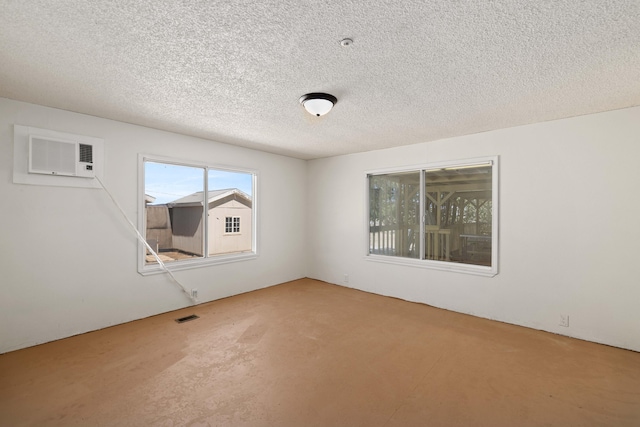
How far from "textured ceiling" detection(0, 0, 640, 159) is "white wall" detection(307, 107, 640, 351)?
350mm

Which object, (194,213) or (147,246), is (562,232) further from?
(147,246)

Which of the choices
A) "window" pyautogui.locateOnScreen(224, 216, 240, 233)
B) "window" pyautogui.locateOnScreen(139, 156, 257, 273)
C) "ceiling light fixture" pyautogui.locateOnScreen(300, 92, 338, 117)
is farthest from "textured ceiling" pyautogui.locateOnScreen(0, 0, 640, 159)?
"window" pyautogui.locateOnScreen(224, 216, 240, 233)

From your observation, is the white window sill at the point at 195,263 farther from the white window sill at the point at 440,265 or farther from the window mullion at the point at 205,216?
the white window sill at the point at 440,265

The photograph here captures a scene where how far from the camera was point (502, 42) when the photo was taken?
181 cm

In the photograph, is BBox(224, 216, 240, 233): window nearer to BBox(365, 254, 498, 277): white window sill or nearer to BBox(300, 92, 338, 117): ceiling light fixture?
BBox(365, 254, 498, 277): white window sill

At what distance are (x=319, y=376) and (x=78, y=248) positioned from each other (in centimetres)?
A: 295

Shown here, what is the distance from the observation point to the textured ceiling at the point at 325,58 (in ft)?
5.07

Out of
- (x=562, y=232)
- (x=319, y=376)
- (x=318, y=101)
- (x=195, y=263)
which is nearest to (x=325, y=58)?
(x=318, y=101)

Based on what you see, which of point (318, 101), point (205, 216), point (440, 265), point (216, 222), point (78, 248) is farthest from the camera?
point (216, 222)

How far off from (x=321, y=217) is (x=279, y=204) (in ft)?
2.86

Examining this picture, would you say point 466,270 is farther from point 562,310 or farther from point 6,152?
point 6,152

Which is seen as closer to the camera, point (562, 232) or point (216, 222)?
point (562, 232)

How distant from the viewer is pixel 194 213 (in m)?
4.32

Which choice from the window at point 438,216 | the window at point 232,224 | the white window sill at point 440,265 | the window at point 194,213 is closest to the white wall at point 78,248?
Answer: the window at point 194,213
